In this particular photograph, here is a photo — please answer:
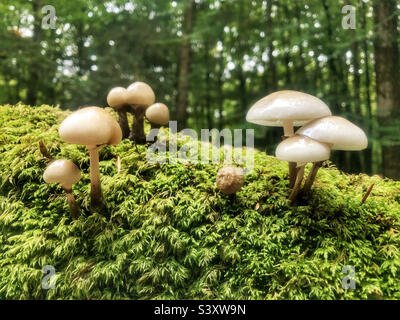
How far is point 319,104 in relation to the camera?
147 cm

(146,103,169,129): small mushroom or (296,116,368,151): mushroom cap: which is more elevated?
(146,103,169,129): small mushroom

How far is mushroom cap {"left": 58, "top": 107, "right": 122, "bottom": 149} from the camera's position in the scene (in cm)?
136

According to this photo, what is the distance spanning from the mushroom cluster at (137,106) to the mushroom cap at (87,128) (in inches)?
27.6

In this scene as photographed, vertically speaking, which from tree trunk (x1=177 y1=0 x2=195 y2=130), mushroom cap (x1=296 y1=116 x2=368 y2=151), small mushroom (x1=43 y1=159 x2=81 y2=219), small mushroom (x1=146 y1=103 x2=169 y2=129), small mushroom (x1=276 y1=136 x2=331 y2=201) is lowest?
small mushroom (x1=43 y1=159 x2=81 y2=219)

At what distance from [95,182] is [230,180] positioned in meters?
0.89

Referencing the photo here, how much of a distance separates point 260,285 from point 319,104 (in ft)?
3.60

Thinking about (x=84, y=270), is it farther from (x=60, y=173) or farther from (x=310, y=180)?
(x=310, y=180)

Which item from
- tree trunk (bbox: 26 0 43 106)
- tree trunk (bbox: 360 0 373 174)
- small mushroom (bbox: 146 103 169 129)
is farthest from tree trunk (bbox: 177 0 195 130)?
small mushroom (bbox: 146 103 169 129)

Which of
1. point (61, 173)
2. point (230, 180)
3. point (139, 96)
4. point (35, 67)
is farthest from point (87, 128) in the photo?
point (35, 67)

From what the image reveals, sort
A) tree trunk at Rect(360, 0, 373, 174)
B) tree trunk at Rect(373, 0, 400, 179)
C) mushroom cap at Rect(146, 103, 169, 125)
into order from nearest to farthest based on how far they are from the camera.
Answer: mushroom cap at Rect(146, 103, 169, 125), tree trunk at Rect(373, 0, 400, 179), tree trunk at Rect(360, 0, 373, 174)

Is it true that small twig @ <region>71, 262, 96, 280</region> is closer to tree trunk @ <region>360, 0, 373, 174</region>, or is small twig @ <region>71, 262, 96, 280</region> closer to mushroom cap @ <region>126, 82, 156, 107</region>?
mushroom cap @ <region>126, 82, 156, 107</region>

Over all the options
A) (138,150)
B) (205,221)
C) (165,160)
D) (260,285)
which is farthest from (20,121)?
(260,285)

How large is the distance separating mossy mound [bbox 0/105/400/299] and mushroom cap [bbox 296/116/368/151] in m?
0.52

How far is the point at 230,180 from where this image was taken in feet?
5.60
